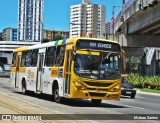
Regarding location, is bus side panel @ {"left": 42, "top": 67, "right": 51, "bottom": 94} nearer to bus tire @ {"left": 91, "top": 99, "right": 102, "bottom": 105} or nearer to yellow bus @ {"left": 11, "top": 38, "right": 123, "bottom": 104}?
yellow bus @ {"left": 11, "top": 38, "right": 123, "bottom": 104}

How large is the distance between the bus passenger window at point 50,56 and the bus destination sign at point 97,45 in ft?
7.88

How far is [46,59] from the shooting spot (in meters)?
22.3

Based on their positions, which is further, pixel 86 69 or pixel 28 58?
pixel 28 58

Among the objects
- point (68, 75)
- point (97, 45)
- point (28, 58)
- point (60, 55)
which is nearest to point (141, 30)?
point (28, 58)

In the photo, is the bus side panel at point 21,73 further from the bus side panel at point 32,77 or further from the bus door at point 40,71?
the bus door at point 40,71

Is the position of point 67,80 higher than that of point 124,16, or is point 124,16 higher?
point 124,16

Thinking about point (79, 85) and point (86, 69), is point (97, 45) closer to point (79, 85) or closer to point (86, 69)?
point (86, 69)

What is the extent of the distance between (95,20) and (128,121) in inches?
2880

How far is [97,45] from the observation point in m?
19.4

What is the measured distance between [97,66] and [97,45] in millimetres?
1000

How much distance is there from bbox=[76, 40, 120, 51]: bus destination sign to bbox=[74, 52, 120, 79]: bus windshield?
0.92ft

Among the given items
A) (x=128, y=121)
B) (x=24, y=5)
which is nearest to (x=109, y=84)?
(x=128, y=121)

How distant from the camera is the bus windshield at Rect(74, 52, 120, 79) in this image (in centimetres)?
1877

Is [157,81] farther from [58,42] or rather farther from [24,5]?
[24,5]
